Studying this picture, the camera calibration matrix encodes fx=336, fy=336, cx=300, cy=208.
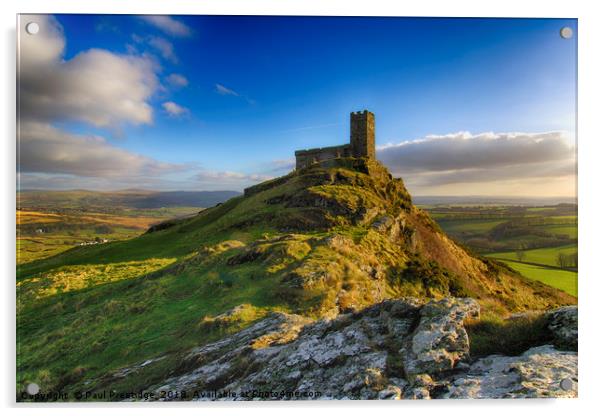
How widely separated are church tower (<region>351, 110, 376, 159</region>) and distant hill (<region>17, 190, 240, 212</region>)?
15781 mm

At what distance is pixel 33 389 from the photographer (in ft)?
34.0

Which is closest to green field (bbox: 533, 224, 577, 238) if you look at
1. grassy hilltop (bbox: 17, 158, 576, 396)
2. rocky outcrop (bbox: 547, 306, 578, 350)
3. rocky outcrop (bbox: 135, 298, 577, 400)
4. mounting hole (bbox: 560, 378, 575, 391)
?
grassy hilltop (bbox: 17, 158, 576, 396)

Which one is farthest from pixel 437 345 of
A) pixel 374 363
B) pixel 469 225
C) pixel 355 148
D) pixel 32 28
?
pixel 355 148

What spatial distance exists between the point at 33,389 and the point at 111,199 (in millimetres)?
6555

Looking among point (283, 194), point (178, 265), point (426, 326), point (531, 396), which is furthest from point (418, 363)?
point (283, 194)

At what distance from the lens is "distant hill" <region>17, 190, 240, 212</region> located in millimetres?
11500

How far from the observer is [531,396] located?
26.4 feet

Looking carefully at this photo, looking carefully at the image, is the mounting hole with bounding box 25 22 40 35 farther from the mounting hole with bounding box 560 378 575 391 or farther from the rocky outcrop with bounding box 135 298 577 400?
the mounting hole with bounding box 560 378 575 391

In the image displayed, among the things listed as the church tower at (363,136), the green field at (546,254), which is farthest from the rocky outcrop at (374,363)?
the church tower at (363,136)

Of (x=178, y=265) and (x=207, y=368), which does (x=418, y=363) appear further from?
(x=178, y=265)

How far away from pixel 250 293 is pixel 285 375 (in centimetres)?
434

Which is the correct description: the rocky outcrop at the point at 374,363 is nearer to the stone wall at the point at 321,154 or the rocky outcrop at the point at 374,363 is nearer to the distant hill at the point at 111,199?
the distant hill at the point at 111,199

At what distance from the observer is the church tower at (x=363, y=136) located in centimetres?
2755

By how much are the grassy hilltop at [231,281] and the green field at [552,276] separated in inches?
22.7
